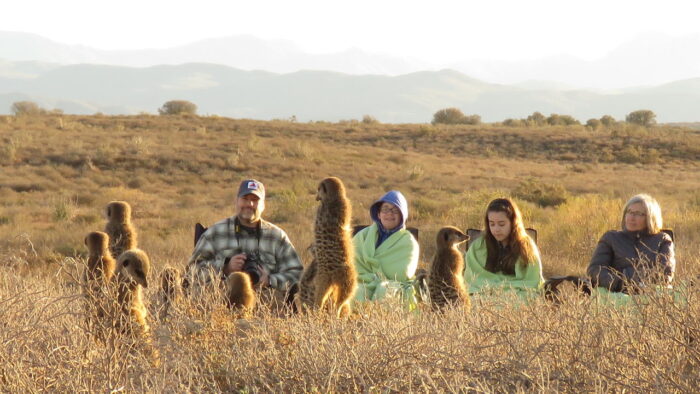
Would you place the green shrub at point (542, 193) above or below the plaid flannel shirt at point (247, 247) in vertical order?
below

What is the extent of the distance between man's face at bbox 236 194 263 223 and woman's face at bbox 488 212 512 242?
2.17 metres

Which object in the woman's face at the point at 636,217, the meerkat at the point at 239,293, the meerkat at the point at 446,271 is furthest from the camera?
the woman's face at the point at 636,217

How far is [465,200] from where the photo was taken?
58.0 feet

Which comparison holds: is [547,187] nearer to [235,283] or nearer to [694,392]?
[235,283]

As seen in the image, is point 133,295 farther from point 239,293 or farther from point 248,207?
point 248,207

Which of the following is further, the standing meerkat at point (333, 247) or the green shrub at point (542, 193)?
the green shrub at point (542, 193)

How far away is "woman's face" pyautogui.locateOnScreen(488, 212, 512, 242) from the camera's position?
720 cm

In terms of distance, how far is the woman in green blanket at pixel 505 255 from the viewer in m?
7.20

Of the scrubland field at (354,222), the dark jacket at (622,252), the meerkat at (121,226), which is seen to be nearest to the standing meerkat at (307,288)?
the scrubland field at (354,222)

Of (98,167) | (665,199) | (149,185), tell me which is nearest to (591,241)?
(665,199)

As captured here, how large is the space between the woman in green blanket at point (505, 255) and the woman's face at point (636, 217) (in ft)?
3.05

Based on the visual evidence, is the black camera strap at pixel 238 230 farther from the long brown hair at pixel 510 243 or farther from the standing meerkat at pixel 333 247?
Answer: the long brown hair at pixel 510 243

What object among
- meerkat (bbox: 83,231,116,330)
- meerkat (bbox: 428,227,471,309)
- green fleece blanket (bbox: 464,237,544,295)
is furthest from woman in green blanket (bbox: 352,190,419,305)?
meerkat (bbox: 83,231,116,330)

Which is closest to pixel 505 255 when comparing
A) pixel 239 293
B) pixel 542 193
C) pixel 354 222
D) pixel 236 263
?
pixel 236 263
